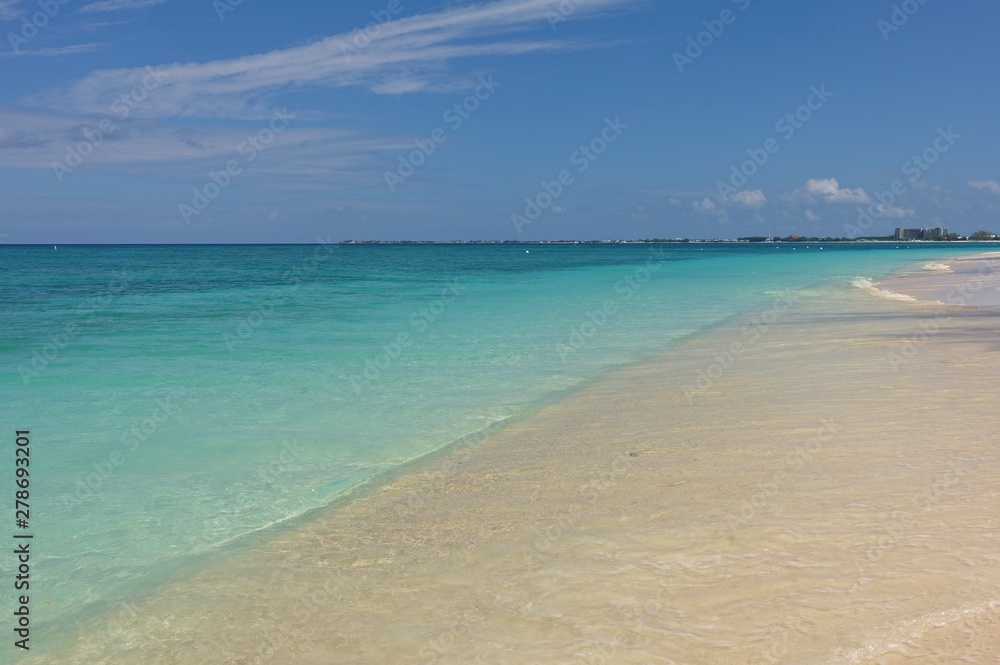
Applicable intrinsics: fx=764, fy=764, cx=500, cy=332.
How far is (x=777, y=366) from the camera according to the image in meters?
10.5

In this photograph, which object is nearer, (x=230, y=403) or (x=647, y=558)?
(x=647, y=558)

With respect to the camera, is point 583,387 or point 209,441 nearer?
point 209,441

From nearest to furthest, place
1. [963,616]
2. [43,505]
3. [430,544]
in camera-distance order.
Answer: [963,616] → [430,544] → [43,505]

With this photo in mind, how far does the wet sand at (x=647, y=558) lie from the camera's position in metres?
3.44

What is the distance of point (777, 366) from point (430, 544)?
724cm

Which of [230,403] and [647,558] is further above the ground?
[647,558]

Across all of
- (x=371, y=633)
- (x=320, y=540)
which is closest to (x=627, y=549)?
(x=371, y=633)

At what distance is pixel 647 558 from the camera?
13.9ft

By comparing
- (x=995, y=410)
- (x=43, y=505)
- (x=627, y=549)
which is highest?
(x=995, y=410)

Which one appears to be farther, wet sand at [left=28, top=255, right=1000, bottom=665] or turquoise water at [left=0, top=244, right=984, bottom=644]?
turquoise water at [left=0, top=244, right=984, bottom=644]

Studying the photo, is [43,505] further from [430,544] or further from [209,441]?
[430,544]

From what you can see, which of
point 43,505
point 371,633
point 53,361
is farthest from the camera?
point 53,361

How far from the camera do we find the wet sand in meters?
3.44

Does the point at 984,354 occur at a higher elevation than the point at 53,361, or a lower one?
higher
